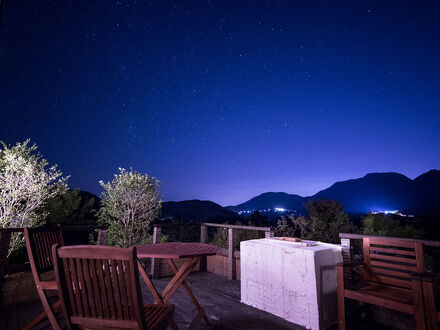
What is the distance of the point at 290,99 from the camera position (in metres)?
15.0

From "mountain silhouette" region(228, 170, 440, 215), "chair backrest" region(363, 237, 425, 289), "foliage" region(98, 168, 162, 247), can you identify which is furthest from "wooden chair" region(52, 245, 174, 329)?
"mountain silhouette" region(228, 170, 440, 215)

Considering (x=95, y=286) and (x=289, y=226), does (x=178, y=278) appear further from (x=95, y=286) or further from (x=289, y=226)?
(x=289, y=226)

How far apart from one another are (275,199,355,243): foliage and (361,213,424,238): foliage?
1.30m

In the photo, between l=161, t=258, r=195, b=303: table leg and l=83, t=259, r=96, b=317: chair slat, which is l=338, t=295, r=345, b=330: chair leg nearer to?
l=161, t=258, r=195, b=303: table leg

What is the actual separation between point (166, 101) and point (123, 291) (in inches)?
527

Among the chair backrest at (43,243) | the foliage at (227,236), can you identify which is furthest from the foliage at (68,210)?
the chair backrest at (43,243)

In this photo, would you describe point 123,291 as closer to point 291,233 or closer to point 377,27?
point 291,233

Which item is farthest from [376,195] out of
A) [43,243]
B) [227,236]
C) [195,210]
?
[43,243]

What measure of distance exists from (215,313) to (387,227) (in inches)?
258

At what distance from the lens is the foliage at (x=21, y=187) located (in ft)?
17.7

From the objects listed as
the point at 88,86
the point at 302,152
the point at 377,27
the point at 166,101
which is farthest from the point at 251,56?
the point at 302,152

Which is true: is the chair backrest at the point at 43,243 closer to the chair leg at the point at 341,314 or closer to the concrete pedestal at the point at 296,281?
the concrete pedestal at the point at 296,281

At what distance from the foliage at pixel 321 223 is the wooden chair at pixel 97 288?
243 inches

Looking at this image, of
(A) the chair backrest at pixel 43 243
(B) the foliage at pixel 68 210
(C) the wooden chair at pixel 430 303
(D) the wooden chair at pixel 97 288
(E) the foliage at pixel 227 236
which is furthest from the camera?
(B) the foliage at pixel 68 210
